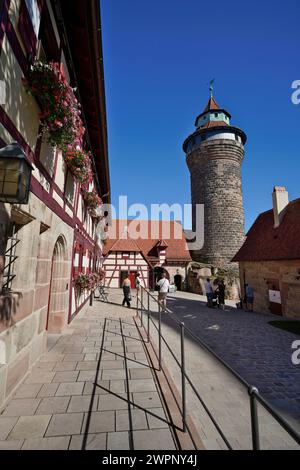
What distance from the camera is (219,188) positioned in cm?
2519

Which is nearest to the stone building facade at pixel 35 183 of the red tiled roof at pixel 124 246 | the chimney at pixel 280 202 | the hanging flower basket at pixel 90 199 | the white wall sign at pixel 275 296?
the hanging flower basket at pixel 90 199

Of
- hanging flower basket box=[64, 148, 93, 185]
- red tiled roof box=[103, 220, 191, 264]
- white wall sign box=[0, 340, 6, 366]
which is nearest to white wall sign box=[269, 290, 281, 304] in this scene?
hanging flower basket box=[64, 148, 93, 185]

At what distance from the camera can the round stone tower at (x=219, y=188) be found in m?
24.6

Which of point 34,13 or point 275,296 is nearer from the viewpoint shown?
point 34,13

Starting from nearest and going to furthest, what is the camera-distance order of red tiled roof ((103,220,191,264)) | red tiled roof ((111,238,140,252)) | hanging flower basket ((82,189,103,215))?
hanging flower basket ((82,189,103,215)), red tiled roof ((111,238,140,252)), red tiled roof ((103,220,191,264))

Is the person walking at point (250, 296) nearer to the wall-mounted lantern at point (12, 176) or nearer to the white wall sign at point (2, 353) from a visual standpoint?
the white wall sign at point (2, 353)

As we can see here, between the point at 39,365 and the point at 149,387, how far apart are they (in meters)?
2.03

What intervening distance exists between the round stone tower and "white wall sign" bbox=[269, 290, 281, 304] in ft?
35.3

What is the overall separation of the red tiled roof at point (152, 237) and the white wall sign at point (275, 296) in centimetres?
1225

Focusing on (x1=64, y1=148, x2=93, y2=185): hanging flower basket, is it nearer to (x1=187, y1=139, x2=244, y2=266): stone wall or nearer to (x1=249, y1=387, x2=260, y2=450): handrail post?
(x1=249, y1=387, x2=260, y2=450): handrail post

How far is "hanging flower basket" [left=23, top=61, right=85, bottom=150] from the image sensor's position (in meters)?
3.12

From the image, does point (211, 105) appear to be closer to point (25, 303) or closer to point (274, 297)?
point (274, 297)

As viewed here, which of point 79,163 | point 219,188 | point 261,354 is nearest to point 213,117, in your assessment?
point 219,188

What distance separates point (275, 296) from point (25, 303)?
1327cm
